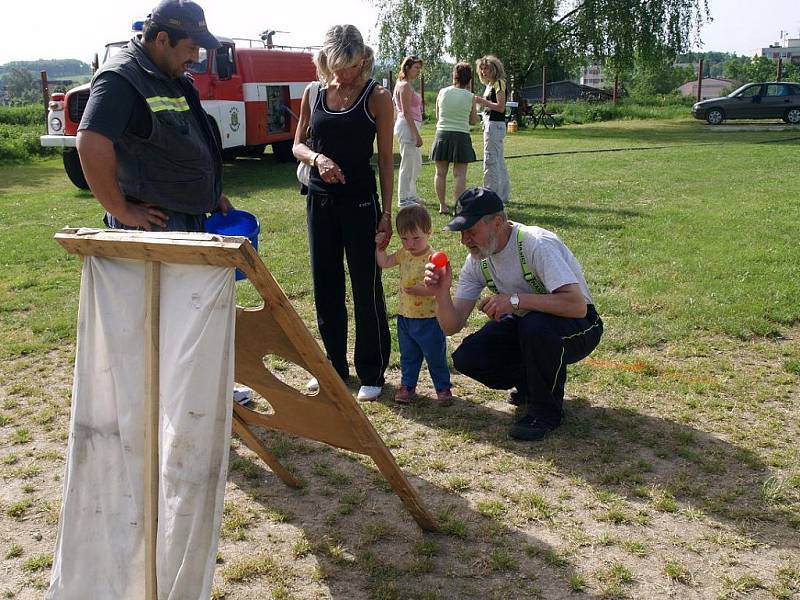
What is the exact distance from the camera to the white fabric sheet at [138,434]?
89.7 inches

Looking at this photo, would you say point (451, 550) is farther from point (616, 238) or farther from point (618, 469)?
point (616, 238)

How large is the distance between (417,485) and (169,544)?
147cm

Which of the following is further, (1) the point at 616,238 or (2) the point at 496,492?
(1) the point at 616,238

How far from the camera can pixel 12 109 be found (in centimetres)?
2608

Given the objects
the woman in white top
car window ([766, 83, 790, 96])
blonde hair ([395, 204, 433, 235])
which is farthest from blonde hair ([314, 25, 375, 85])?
car window ([766, 83, 790, 96])

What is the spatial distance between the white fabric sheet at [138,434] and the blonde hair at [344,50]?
194 cm

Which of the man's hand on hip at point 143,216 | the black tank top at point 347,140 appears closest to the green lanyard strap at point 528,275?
the black tank top at point 347,140

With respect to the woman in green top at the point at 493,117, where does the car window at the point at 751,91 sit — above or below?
above

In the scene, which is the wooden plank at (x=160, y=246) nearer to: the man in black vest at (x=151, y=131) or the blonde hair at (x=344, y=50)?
the man in black vest at (x=151, y=131)

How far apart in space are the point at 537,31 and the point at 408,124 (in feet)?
65.6

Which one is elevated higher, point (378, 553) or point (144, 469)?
point (144, 469)

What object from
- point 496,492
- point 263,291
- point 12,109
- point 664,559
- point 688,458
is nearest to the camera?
point 263,291

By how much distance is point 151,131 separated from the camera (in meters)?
3.08

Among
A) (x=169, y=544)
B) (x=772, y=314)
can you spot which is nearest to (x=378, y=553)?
(x=169, y=544)
